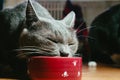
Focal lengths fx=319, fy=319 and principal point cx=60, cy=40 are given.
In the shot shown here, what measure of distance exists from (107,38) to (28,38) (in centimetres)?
126

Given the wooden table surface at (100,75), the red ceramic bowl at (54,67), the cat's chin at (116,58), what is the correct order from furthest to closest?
the cat's chin at (116,58), the wooden table surface at (100,75), the red ceramic bowl at (54,67)

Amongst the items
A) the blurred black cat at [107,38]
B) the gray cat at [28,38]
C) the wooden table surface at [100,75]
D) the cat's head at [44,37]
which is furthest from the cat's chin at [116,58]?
the cat's head at [44,37]

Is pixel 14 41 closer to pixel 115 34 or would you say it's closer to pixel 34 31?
pixel 34 31

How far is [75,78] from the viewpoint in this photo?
1.28 metres

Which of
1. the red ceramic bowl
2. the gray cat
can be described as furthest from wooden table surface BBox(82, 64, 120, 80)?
the red ceramic bowl

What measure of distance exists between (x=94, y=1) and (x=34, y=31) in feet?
6.20

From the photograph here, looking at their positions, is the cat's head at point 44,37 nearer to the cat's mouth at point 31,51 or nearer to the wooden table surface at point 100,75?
the cat's mouth at point 31,51

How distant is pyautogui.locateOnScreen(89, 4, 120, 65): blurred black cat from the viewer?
2.45 m

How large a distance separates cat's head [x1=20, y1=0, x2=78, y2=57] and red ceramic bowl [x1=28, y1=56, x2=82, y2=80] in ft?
0.27

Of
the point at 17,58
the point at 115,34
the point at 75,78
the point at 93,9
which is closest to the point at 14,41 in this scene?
the point at 17,58

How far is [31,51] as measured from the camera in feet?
4.49

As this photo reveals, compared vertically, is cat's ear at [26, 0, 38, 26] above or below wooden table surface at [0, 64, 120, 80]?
above

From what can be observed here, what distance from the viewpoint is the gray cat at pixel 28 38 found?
135 centimetres

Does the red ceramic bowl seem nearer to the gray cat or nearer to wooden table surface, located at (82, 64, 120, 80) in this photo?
the gray cat
